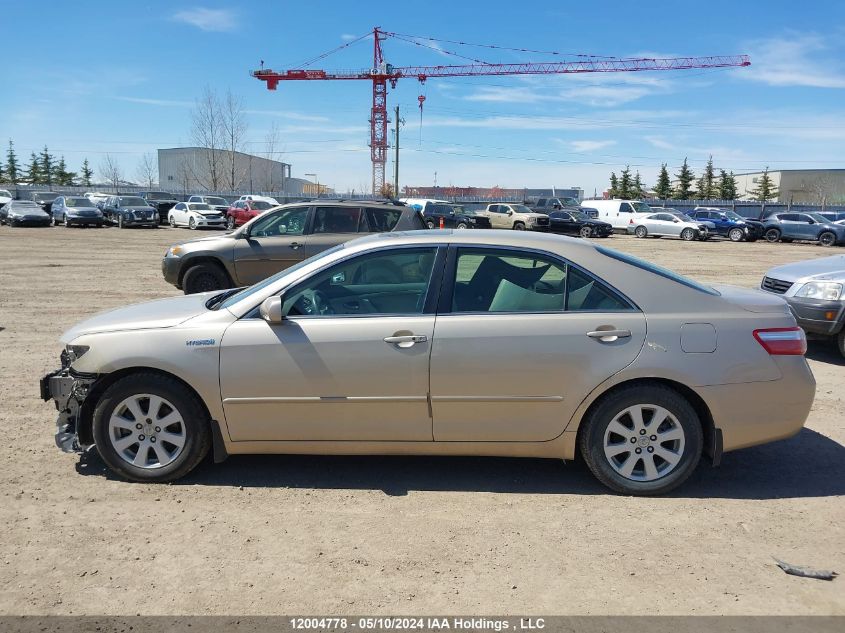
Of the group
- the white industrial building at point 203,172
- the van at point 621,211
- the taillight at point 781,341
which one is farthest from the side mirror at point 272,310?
the white industrial building at point 203,172

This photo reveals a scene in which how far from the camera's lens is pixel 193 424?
13.7 ft

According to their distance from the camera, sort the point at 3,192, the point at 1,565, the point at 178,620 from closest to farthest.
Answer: the point at 178,620, the point at 1,565, the point at 3,192

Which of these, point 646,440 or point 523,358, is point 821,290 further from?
point 523,358

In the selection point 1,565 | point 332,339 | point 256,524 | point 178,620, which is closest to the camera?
point 178,620

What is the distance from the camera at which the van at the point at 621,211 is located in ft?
134

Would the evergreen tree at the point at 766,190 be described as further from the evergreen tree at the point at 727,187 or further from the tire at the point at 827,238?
the tire at the point at 827,238

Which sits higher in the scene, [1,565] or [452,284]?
[452,284]

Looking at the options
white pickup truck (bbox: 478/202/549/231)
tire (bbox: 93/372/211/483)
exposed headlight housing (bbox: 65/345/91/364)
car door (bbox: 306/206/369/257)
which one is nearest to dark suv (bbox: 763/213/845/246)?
white pickup truck (bbox: 478/202/549/231)

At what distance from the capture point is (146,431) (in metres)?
4.22

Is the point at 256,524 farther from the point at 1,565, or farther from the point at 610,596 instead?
the point at 610,596

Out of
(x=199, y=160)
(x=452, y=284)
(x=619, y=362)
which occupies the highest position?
(x=199, y=160)

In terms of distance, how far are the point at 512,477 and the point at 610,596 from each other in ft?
4.55

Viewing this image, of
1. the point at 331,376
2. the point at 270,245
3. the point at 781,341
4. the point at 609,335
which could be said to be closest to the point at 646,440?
the point at 609,335

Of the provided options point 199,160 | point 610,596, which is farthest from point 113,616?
point 199,160
